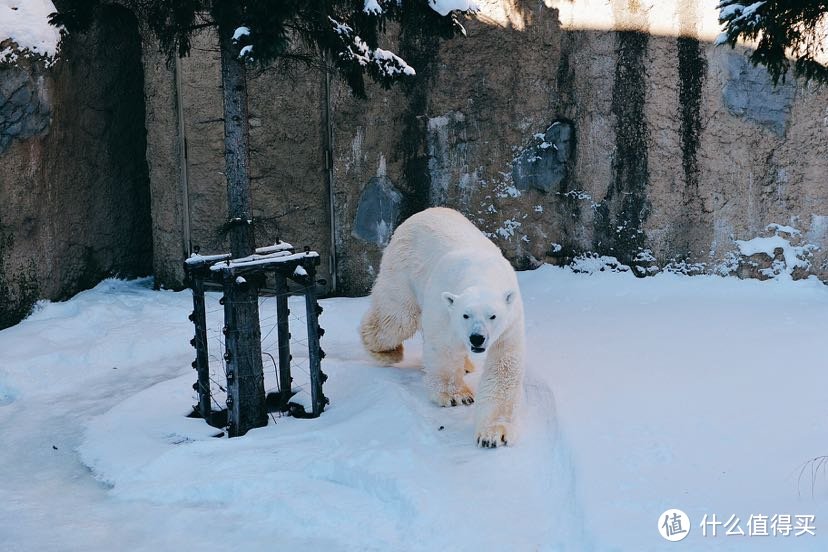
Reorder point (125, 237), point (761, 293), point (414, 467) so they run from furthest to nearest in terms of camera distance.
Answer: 1. point (125, 237)
2. point (761, 293)
3. point (414, 467)

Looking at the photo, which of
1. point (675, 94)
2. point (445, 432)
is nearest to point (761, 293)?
point (675, 94)

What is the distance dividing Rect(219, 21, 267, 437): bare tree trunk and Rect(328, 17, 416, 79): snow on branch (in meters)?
0.61

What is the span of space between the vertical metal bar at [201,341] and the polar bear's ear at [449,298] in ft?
4.74

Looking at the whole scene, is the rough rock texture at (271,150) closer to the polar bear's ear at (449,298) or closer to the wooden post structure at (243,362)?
the wooden post structure at (243,362)

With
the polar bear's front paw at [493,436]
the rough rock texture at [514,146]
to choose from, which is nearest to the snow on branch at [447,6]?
the polar bear's front paw at [493,436]

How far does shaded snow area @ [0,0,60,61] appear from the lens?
689 centimetres

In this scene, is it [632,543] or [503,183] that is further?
[503,183]

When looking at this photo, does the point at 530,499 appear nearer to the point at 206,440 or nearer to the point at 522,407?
the point at 522,407

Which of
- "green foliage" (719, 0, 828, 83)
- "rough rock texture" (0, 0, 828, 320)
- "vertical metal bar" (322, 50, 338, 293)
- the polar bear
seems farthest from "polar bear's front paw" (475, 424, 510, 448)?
"vertical metal bar" (322, 50, 338, 293)

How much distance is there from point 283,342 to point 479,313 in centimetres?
150

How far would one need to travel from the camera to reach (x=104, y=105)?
26.4 ft

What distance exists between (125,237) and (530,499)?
5842mm

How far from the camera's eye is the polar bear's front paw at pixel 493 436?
4.32 meters

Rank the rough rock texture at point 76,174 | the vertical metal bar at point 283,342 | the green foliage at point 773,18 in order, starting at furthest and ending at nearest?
the rough rock texture at point 76,174 < the vertical metal bar at point 283,342 < the green foliage at point 773,18
